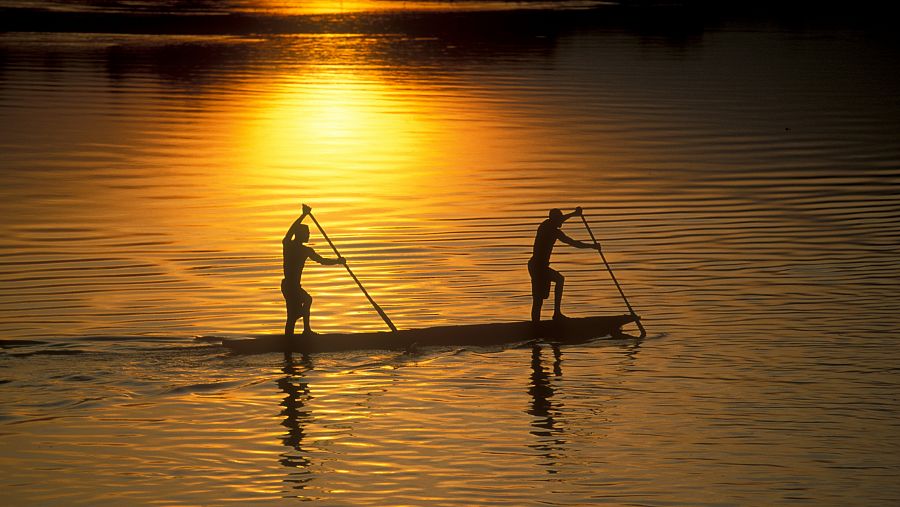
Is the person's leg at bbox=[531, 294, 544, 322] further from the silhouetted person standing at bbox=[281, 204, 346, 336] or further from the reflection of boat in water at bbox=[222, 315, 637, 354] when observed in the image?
the silhouetted person standing at bbox=[281, 204, 346, 336]

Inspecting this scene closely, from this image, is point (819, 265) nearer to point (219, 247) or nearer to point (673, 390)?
point (673, 390)

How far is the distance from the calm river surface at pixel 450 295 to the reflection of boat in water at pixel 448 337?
20cm

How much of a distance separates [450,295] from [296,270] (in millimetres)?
5181

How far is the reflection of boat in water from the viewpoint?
20.8 m

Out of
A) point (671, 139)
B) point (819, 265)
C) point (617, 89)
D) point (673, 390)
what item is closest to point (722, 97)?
point (617, 89)

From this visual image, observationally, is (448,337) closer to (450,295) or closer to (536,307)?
(536,307)

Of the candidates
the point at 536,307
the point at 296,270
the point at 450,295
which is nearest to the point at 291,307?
the point at 296,270

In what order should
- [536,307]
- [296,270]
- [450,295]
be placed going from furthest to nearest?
[450,295] < [536,307] < [296,270]

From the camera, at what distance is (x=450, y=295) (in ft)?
84.2

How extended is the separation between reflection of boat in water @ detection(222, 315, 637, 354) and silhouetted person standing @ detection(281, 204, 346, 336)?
0.25 m

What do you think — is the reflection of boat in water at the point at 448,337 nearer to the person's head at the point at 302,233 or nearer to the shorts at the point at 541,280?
the shorts at the point at 541,280

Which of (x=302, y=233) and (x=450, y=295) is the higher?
(x=302, y=233)

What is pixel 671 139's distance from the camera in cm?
4756

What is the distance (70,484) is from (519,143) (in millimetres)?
32608
